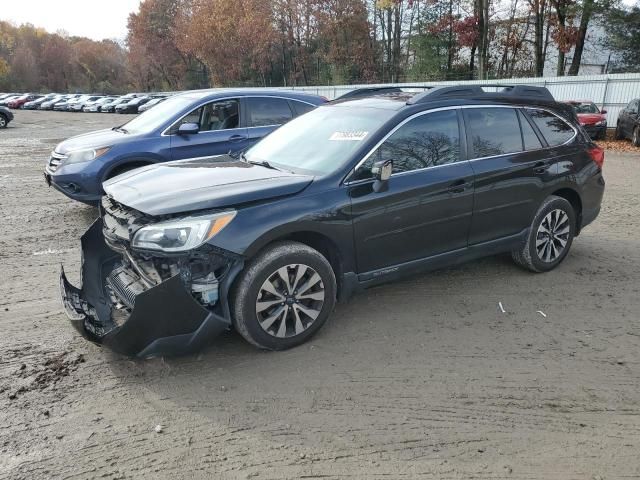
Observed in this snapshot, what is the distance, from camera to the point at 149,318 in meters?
3.19

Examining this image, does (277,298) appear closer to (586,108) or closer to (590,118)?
(590,118)

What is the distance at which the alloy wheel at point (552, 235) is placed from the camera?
516 centimetres

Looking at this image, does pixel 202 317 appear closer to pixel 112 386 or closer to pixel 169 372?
pixel 169 372

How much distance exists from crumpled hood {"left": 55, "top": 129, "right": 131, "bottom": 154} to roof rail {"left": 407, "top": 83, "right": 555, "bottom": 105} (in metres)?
4.34

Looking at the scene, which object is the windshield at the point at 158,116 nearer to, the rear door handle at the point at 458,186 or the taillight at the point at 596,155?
the rear door handle at the point at 458,186

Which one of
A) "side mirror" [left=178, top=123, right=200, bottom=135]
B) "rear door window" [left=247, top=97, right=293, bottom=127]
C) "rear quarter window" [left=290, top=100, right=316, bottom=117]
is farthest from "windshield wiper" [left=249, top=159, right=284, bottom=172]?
"rear quarter window" [left=290, top=100, right=316, bottom=117]

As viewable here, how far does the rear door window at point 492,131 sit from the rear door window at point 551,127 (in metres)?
0.31

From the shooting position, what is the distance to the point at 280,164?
429 centimetres

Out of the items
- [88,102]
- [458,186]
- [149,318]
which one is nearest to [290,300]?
[149,318]

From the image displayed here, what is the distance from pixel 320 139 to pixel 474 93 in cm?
154

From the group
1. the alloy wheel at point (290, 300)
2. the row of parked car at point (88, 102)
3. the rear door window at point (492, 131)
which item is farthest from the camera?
the row of parked car at point (88, 102)

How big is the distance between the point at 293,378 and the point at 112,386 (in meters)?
1.17

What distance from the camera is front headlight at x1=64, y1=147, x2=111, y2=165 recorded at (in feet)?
22.2

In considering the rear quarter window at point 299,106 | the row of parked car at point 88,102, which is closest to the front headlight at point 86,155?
the rear quarter window at point 299,106
